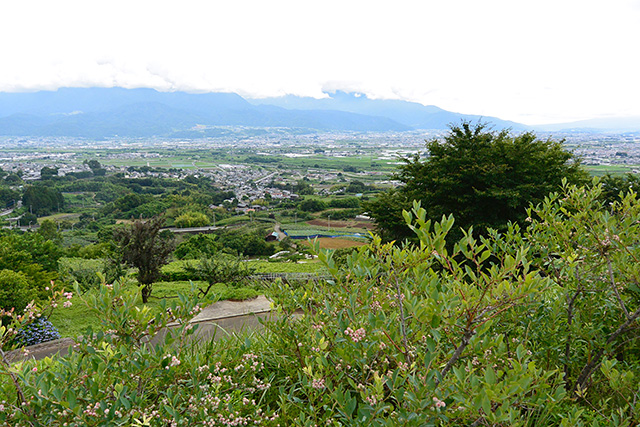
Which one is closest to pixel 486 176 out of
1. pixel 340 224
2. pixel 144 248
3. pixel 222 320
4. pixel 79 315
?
pixel 222 320

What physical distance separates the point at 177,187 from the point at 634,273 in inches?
3346

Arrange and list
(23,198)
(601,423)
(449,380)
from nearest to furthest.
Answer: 1. (449,380)
2. (601,423)
3. (23,198)

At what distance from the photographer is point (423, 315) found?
1623mm

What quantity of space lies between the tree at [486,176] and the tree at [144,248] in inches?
255

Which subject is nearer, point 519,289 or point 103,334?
point 519,289

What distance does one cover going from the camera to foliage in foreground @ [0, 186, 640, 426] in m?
1.57

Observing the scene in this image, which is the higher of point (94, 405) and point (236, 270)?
point (94, 405)

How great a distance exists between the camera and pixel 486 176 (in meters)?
10.4

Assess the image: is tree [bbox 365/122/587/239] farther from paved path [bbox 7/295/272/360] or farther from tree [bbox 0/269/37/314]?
tree [bbox 0/269/37/314]

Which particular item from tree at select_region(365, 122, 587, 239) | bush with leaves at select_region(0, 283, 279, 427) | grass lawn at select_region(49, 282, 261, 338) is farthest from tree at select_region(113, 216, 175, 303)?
bush with leaves at select_region(0, 283, 279, 427)

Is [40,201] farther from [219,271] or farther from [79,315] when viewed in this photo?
[219,271]

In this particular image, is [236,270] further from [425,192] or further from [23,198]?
[23,198]

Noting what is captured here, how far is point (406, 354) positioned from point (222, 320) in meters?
6.02

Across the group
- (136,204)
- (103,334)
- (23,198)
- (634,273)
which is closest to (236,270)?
(103,334)
